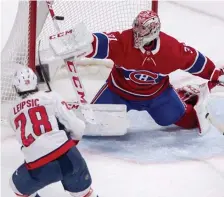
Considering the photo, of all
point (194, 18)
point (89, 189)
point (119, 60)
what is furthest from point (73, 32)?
point (194, 18)

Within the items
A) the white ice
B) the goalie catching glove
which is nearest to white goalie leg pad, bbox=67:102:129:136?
the white ice

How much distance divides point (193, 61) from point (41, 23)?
25.6 inches

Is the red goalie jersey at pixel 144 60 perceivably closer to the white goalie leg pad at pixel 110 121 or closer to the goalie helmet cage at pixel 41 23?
the white goalie leg pad at pixel 110 121

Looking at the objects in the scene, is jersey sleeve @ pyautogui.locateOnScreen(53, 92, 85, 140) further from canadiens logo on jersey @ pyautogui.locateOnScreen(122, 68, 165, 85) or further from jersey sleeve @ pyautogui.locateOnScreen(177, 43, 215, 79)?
jersey sleeve @ pyautogui.locateOnScreen(177, 43, 215, 79)

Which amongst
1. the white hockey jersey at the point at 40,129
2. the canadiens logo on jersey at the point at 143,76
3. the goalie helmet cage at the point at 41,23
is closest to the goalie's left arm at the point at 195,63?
the canadiens logo on jersey at the point at 143,76

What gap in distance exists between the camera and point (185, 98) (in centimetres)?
263

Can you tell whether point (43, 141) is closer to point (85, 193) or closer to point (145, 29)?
point (85, 193)

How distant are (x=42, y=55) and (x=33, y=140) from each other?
A: 0.71 metres

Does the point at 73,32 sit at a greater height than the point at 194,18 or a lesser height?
greater

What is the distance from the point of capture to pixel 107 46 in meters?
2.33

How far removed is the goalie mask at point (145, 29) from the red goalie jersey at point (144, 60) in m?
0.04

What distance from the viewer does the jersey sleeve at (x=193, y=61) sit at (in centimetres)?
239

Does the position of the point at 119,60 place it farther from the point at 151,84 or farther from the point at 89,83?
the point at 89,83

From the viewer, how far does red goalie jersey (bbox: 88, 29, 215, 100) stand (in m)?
2.33
